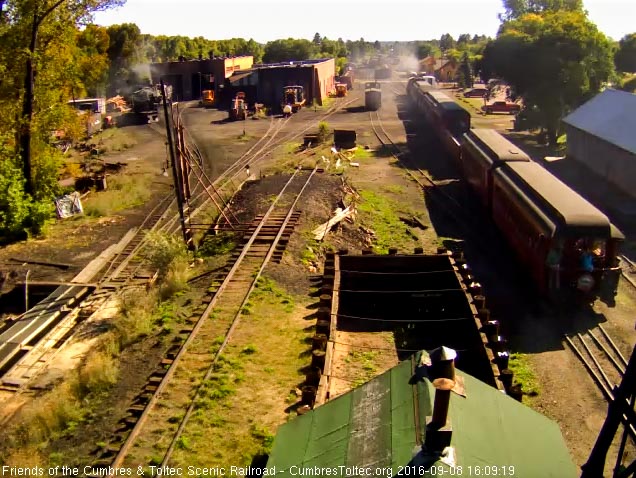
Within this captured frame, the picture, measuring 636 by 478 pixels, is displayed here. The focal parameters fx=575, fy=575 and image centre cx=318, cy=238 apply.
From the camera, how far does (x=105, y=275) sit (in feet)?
54.7

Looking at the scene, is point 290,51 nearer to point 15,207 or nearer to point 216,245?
point 15,207

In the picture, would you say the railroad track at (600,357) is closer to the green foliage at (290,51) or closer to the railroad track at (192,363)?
the railroad track at (192,363)

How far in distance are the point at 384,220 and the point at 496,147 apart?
5065 mm

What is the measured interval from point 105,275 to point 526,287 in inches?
465

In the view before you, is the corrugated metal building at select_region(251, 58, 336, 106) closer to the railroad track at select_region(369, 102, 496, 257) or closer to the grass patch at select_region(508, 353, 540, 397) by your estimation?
the railroad track at select_region(369, 102, 496, 257)

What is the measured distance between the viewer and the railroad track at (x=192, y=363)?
873 centimetres

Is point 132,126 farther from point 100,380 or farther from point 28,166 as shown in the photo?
point 100,380

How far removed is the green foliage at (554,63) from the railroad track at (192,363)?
21.6 m

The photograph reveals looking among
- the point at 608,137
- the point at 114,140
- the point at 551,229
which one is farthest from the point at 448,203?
the point at 114,140

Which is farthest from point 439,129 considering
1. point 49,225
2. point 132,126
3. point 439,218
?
point 132,126

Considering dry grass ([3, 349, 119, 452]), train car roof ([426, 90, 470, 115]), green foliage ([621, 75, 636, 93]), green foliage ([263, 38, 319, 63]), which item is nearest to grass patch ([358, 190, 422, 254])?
dry grass ([3, 349, 119, 452])

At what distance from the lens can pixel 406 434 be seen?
5348 mm

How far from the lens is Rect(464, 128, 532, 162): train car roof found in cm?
1995

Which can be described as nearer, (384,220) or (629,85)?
(384,220)
